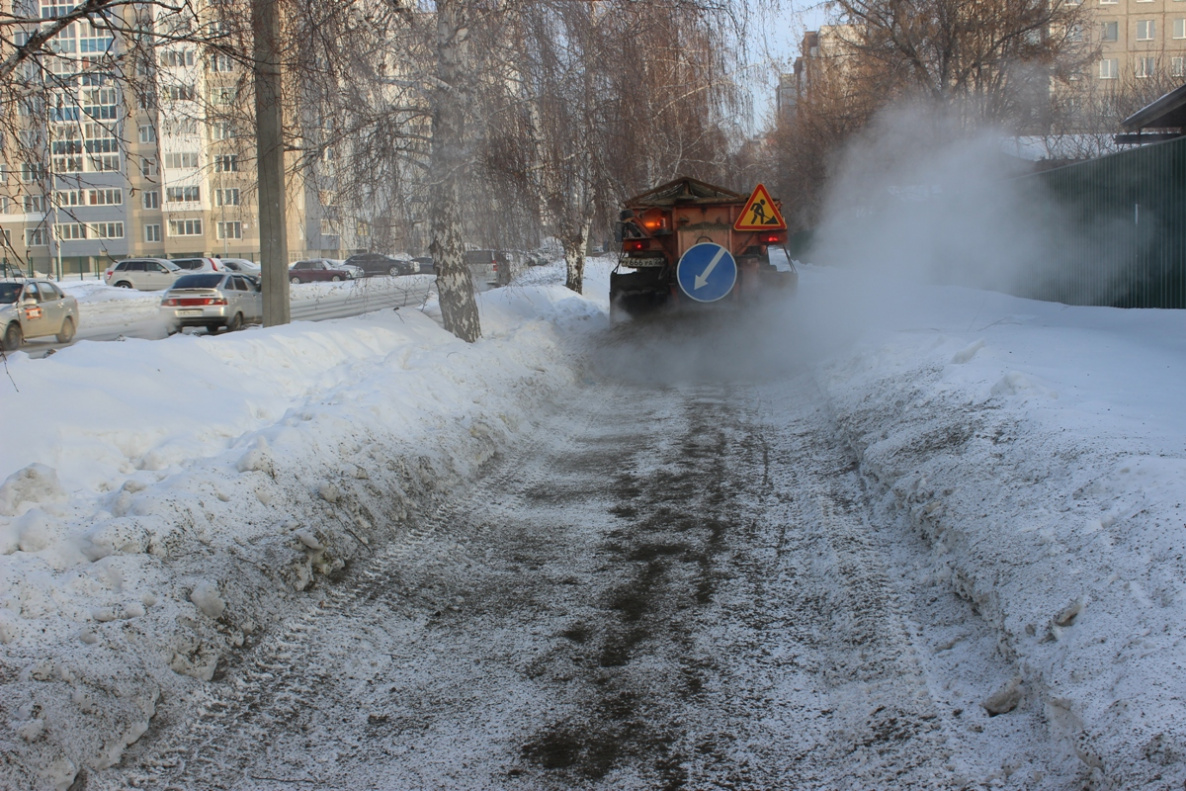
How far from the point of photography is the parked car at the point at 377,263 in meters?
13.0

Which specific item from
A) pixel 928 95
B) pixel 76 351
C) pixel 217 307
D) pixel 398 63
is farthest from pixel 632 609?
pixel 928 95

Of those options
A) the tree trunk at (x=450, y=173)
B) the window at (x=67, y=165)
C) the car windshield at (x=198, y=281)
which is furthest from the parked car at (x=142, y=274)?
the window at (x=67, y=165)

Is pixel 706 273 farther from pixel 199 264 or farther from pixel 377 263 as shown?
pixel 199 264

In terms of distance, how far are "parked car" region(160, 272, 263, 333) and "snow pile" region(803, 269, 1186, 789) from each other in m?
17.2

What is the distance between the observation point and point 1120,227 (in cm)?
1309

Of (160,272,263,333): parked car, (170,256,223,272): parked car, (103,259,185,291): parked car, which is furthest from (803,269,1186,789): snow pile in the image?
(103,259,185,291): parked car

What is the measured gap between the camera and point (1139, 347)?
8.91 m

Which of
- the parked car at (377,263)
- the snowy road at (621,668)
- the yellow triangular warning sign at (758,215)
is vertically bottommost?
the snowy road at (621,668)

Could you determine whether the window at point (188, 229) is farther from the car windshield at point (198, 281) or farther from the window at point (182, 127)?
the window at point (182, 127)

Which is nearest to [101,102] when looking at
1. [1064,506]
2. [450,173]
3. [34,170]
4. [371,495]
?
[34,170]

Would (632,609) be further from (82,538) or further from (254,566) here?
(82,538)

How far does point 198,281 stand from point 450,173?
45.9 feet

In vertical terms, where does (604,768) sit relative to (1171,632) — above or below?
below

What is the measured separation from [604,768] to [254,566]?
89.7 inches
